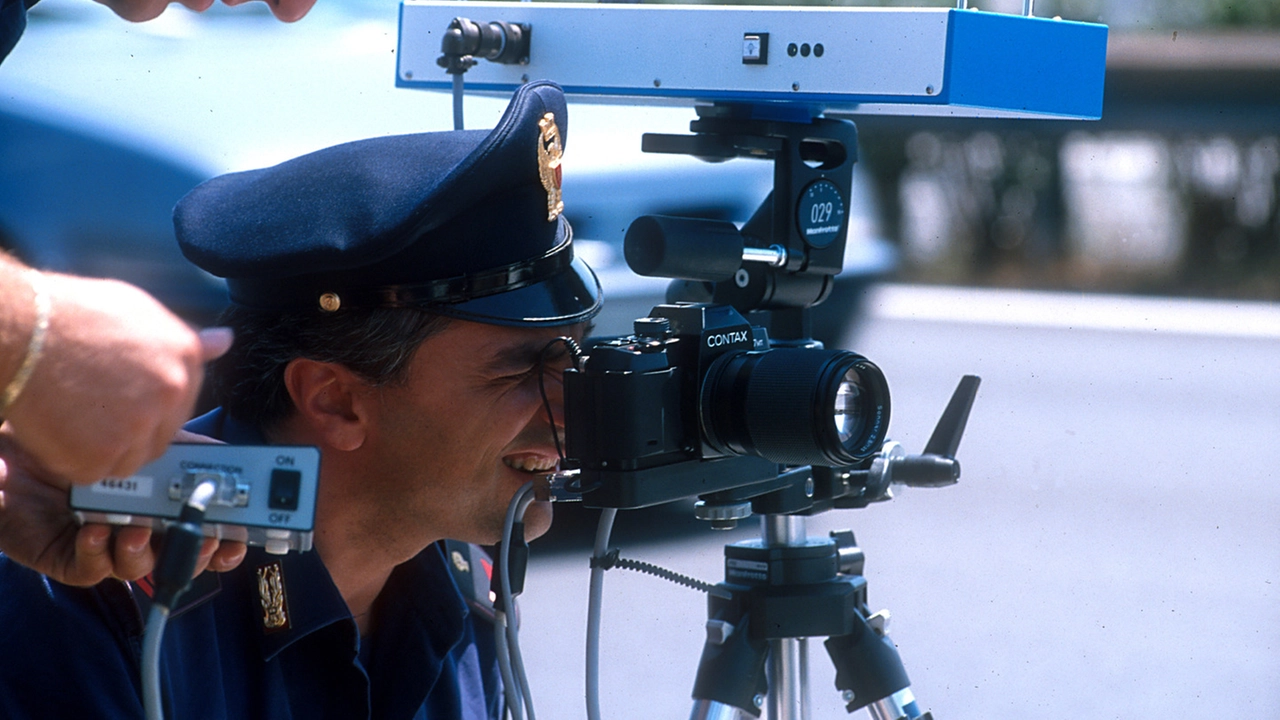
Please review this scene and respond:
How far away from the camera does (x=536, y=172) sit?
1.55 metres

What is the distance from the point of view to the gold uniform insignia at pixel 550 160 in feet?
5.07

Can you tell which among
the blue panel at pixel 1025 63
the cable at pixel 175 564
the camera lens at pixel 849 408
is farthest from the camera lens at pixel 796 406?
the cable at pixel 175 564

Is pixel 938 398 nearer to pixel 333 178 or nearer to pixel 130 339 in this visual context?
pixel 333 178

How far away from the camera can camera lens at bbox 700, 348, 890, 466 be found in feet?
4.58

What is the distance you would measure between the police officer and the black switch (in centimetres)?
42

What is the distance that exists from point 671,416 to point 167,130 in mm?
1642

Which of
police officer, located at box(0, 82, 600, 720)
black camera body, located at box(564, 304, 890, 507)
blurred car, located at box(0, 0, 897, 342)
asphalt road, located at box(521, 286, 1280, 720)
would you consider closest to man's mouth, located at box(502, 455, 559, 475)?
police officer, located at box(0, 82, 600, 720)

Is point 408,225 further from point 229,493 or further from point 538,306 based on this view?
point 229,493

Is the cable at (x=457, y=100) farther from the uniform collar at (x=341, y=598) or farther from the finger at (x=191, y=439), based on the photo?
the finger at (x=191, y=439)

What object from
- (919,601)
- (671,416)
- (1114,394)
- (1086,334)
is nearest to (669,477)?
→ (671,416)

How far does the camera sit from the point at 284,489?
1.03 m

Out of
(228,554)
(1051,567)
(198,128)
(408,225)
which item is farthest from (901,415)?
(228,554)

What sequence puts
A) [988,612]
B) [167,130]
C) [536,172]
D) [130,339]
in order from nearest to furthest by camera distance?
1. [130,339]
2. [536,172]
3. [167,130]
4. [988,612]

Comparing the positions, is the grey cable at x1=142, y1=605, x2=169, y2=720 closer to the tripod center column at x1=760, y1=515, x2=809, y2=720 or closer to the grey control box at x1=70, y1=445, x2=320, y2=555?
the grey control box at x1=70, y1=445, x2=320, y2=555
